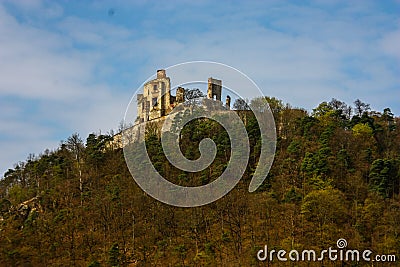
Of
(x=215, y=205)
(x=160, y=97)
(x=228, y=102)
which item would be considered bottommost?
(x=215, y=205)

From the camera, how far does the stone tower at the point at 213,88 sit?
45938 mm

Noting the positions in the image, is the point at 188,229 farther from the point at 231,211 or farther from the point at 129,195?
the point at 129,195

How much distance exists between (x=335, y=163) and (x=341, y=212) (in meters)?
7.46

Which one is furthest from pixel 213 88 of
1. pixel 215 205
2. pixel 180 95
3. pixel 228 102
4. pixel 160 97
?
pixel 215 205

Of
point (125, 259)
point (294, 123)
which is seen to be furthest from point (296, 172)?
point (125, 259)

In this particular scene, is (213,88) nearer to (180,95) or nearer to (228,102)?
(228,102)

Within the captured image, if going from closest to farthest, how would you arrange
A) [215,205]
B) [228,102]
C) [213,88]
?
[215,205], [228,102], [213,88]

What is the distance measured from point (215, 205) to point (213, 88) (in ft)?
60.5

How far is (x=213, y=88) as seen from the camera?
46.6 meters

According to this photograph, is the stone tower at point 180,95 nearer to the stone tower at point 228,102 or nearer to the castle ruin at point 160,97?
the castle ruin at point 160,97

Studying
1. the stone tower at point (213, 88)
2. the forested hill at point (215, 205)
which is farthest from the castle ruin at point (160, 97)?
the forested hill at point (215, 205)

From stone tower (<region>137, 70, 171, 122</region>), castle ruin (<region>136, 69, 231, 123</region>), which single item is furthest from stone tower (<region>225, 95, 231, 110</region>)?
stone tower (<region>137, 70, 171, 122</region>)

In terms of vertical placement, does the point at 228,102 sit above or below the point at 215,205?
above

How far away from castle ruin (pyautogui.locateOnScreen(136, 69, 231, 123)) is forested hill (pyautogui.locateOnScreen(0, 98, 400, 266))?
18.2ft
